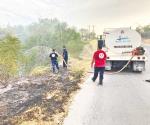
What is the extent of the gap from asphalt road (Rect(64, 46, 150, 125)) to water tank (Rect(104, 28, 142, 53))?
19.4 feet

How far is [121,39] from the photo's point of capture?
20812 mm

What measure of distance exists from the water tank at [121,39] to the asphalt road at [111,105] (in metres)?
5.90

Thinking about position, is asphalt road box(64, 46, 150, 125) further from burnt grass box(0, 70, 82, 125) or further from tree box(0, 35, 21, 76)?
tree box(0, 35, 21, 76)

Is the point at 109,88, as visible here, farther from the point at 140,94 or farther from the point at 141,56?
the point at 141,56

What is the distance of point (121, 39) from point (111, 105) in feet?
35.6

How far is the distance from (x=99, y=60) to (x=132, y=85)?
1936mm

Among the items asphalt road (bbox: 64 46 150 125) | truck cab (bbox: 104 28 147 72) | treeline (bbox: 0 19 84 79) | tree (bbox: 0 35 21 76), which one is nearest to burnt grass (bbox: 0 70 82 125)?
asphalt road (bbox: 64 46 150 125)

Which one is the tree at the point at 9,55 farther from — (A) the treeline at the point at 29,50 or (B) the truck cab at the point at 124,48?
(B) the truck cab at the point at 124,48

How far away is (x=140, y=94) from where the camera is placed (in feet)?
41.0

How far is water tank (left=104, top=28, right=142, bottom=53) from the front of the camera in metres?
20.7

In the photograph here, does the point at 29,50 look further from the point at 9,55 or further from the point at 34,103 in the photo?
the point at 34,103

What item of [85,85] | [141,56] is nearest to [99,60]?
[85,85]

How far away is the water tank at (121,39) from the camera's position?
2069 centimetres

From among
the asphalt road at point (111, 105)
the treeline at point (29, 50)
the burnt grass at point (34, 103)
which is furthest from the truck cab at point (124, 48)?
the treeline at point (29, 50)
